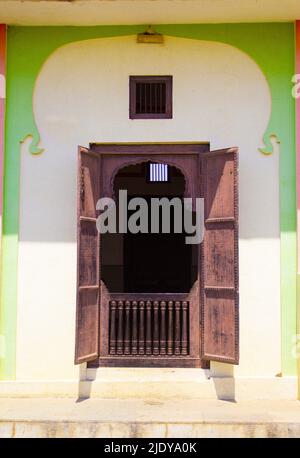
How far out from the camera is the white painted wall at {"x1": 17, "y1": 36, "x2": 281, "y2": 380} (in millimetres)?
6258

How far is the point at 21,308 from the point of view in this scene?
20.8 feet

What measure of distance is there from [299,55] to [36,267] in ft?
11.2

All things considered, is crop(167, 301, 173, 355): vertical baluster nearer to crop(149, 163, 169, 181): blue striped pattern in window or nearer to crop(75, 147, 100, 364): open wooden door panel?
crop(75, 147, 100, 364): open wooden door panel

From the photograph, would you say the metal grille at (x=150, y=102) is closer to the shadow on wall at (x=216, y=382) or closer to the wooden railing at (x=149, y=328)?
the wooden railing at (x=149, y=328)

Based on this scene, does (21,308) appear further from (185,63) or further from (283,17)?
(283,17)

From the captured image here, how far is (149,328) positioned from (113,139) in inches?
78.3

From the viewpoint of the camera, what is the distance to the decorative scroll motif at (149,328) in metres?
6.39

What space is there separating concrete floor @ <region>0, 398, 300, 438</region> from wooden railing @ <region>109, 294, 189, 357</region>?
0.74m

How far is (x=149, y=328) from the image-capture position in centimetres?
642

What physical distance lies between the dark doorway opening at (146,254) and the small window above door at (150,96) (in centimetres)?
483

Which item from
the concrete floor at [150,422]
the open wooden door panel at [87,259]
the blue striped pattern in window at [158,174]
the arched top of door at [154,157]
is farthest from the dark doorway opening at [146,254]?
the concrete floor at [150,422]

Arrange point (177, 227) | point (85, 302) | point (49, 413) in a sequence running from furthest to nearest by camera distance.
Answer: point (177, 227), point (85, 302), point (49, 413)

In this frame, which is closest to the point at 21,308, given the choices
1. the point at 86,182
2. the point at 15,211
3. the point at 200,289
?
the point at 15,211

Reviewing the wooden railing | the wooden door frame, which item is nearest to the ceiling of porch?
the wooden door frame
